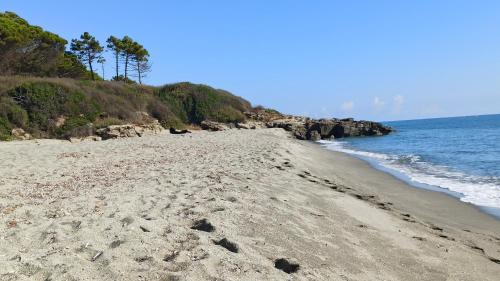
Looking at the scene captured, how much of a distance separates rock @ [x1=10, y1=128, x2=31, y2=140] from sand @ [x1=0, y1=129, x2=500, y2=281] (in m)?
14.2

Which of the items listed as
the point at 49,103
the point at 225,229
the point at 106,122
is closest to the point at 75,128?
the point at 106,122

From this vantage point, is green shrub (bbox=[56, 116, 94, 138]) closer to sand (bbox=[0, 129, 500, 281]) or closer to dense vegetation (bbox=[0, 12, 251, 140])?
dense vegetation (bbox=[0, 12, 251, 140])

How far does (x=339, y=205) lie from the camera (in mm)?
8039

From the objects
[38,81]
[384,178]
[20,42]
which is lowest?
[384,178]

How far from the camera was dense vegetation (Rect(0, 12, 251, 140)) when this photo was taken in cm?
2554

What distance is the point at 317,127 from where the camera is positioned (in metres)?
47.3

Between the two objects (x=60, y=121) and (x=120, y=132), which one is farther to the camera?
(x=60, y=121)

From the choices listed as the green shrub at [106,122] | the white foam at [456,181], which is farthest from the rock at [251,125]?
the white foam at [456,181]

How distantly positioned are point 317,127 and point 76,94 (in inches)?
1047

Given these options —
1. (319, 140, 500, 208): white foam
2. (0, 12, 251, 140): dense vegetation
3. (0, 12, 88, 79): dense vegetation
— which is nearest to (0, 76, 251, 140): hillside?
(0, 12, 251, 140): dense vegetation

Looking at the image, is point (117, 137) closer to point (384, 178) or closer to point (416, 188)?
point (384, 178)

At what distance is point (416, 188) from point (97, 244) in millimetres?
9866

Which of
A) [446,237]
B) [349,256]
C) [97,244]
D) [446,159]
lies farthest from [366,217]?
[446,159]

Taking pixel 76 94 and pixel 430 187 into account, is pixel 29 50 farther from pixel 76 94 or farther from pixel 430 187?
pixel 430 187
